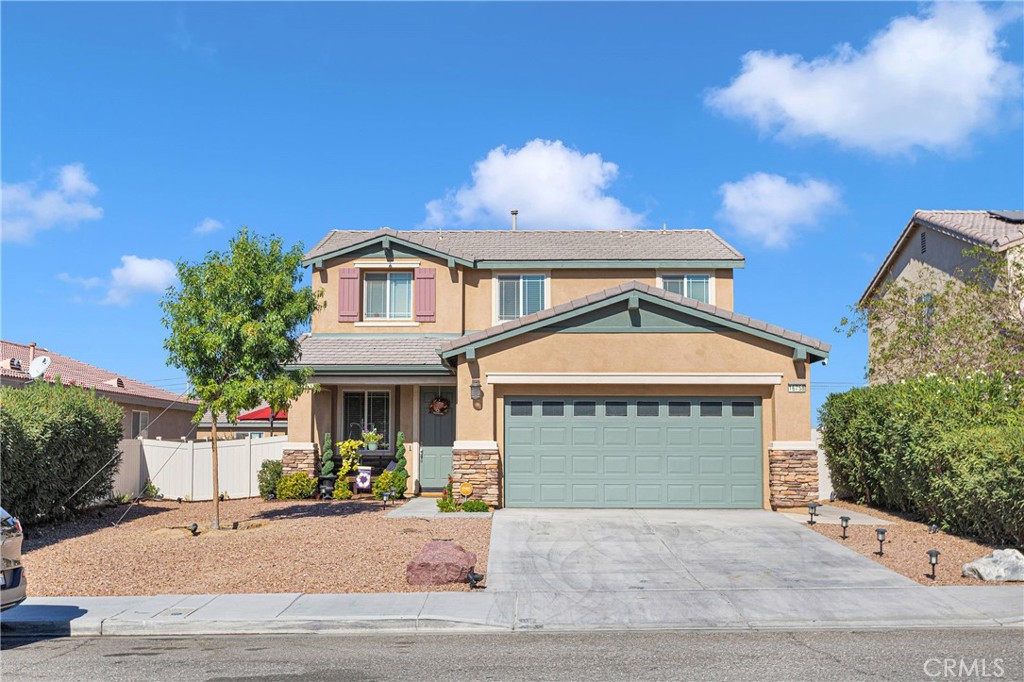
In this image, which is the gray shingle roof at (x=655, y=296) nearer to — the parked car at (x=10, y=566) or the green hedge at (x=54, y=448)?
the green hedge at (x=54, y=448)

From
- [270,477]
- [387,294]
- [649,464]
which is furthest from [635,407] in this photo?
[270,477]

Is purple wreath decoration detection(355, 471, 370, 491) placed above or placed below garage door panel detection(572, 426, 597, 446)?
below

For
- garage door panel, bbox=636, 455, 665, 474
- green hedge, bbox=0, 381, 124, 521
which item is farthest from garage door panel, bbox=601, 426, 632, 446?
green hedge, bbox=0, 381, 124, 521

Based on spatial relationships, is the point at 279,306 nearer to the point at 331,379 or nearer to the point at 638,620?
the point at 331,379

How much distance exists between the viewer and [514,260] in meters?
22.7

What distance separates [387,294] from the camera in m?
22.7

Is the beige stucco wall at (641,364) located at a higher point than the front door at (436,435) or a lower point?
higher

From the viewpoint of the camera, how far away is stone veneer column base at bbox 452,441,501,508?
56.7ft

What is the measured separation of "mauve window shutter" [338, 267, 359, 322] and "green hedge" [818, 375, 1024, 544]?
12.2m

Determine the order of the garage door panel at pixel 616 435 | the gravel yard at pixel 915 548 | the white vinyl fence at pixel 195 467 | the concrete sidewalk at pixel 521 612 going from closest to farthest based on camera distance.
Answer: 1. the concrete sidewalk at pixel 521 612
2. the gravel yard at pixel 915 548
3. the garage door panel at pixel 616 435
4. the white vinyl fence at pixel 195 467

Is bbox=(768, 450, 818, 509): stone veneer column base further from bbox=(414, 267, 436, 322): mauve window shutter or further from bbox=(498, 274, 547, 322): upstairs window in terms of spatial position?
bbox=(414, 267, 436, 322): mauve window shutter

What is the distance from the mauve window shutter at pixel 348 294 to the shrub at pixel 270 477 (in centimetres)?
416

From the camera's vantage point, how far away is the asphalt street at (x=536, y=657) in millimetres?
7488

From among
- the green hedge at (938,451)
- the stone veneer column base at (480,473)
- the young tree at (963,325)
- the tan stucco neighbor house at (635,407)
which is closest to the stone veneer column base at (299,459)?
the tan stucco neighbor house at (635,407)
